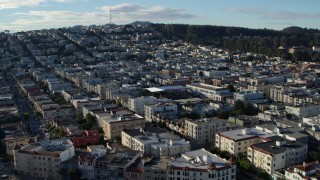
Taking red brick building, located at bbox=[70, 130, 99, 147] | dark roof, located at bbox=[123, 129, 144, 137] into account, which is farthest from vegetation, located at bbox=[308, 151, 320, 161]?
red brick building, located at bbox=[70, 130, 99, 147]

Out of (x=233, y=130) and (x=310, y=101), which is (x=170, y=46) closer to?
(x=310, y=101)

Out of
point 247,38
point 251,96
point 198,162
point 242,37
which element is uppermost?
point 242,37

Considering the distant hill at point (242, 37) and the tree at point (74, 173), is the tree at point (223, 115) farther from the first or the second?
the distant hill at point (242, 37)

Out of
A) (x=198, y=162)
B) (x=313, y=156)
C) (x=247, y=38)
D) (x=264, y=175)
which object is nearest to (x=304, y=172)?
(x=264, y=175)

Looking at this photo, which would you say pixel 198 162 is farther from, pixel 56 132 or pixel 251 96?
pixel 251 96

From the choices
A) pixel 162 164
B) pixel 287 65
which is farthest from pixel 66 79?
pixel 162 164

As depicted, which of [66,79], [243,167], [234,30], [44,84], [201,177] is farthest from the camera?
[234,30]

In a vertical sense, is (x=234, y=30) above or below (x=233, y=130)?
above
